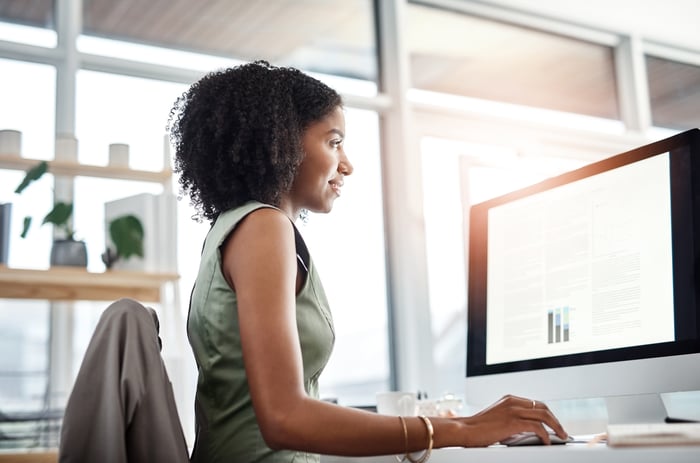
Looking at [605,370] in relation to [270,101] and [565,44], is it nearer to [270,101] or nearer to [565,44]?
[270,101]

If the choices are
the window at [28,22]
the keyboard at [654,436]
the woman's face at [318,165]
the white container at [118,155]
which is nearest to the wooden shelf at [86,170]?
the white container at [118,155]

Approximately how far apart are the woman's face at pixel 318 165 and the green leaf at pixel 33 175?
4.27 feet

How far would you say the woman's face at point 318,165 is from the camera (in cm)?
156

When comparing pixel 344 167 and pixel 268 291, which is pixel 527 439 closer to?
pixel 268 291

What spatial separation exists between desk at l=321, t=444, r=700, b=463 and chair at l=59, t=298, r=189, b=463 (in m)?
0.39

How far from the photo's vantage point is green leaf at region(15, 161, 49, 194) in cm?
257

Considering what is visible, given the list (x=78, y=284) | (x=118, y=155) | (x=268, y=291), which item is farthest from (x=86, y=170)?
(x=268, y=291)

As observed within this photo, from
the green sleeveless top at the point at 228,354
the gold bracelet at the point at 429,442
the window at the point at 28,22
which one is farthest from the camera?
the window at the point at 28,22

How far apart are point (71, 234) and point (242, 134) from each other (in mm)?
1397

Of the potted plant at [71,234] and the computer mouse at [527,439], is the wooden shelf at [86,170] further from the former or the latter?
the computer mouse at [527,439]

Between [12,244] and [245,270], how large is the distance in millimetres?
1708

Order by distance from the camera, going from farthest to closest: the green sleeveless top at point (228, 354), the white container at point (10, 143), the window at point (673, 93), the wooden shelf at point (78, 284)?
the window at point (673, 93) → the white container at point (10, 143) → the wooden shelf at point (78, 284) → the green sleeveless top at point (228, 354)

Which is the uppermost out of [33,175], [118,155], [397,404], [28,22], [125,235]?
[28,22]

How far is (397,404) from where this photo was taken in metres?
2.02
